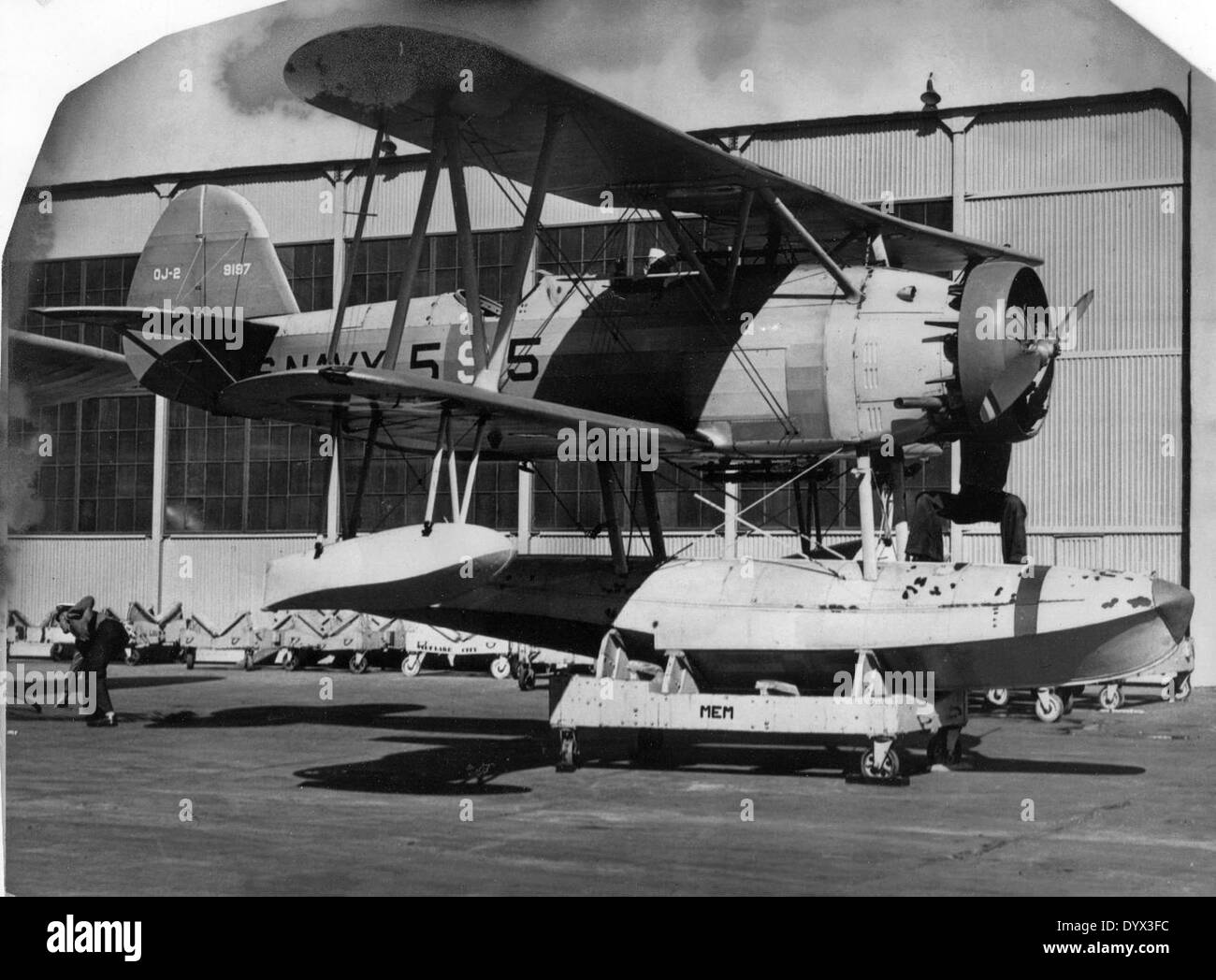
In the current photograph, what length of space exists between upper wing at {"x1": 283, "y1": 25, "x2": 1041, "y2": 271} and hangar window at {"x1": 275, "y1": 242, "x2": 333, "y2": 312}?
18.6 m

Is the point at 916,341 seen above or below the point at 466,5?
below

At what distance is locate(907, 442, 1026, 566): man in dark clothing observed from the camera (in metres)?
16.5

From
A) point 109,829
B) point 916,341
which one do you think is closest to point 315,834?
point 109,829

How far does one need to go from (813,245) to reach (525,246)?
118 inches

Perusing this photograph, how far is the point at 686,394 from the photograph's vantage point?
50.1ft

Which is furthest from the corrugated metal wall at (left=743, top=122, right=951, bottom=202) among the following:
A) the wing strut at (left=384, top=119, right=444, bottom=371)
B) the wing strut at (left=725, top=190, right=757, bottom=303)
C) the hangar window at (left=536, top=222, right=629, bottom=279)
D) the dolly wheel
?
the dolly wheel

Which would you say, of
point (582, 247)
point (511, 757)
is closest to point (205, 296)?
point (511, 757)

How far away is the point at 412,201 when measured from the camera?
3253 cm

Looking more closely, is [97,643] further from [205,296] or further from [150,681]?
[150,681]

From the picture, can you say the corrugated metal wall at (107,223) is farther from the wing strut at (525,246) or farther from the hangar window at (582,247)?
the wing strut at (525,246)

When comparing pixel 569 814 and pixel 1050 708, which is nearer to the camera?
pixel 569 814

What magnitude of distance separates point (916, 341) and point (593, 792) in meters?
5.60

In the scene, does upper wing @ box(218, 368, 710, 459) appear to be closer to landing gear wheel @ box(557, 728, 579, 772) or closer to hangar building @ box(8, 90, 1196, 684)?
landing gear wheel @ box(557, 728, 579, 772)
